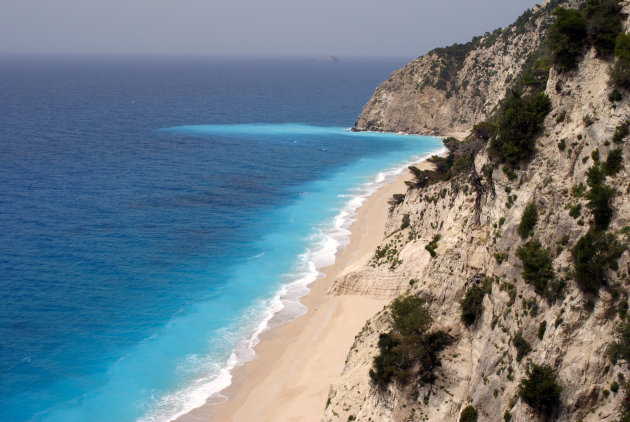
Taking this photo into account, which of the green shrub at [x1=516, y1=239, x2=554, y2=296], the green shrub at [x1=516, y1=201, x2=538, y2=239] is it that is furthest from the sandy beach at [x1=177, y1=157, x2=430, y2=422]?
the green shrub at [x1=516, y1=201, x2=538, y2=239]

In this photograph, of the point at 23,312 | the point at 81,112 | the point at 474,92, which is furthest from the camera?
the point at 81,112

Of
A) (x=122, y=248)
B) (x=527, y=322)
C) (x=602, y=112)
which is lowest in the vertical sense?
(x=122, y=248)

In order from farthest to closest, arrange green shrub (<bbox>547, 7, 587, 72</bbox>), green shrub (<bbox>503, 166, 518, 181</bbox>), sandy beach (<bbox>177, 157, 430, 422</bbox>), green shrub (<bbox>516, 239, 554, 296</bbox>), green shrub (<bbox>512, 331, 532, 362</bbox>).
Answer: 1. sandy beach (<bbox>177, 157, 430, 422</bbox>)
2. green shrub (<bbox>503, 166, 518, 181</bbox>)
3. green shrub (<bbox>547, 7, 587, 72</bbox>)
4. green shrub (<bbox>516, 239, 554, 296</bbox>)
5. green shrub (<bbox>512, 331, 532, 362</bbox>)

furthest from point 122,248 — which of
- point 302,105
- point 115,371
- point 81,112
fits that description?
point 302,105

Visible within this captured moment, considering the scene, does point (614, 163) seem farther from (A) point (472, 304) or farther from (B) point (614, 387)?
(A) point (472, 304)

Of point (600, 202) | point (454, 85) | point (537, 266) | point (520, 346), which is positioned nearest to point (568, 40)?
point (600, 202)

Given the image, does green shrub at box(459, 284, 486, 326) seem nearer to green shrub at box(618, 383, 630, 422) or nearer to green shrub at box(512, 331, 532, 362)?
green shrub at box(512, 331, 532, 362)

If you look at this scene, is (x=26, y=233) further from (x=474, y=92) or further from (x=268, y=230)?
(x=474, y=92)
